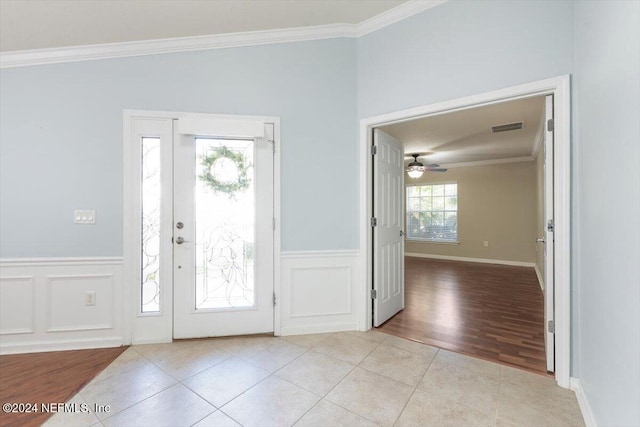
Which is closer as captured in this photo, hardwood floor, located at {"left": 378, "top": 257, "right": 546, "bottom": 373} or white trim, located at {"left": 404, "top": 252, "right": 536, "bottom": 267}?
hardwood floor, located at {"left": 378, "top": 257, "right": 546, "bottom": 373}

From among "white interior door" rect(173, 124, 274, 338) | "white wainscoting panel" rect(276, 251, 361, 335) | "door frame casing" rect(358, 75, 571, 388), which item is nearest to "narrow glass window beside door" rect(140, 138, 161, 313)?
"white interior door" rect(173, 124, 274, 338)

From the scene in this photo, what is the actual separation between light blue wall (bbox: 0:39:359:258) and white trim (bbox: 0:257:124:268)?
53 mm

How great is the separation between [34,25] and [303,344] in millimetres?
3494

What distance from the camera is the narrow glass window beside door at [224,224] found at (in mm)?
2615

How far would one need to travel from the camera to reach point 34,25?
2232 mm

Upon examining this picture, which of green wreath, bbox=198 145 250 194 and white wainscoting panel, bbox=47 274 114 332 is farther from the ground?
green wreath, bbox=198 145 250 194

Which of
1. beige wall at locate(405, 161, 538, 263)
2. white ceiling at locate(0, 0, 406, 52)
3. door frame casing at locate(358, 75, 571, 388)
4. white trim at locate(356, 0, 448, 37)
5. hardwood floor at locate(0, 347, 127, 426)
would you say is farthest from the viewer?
beige wall at locate(405, 161, 538, 263)

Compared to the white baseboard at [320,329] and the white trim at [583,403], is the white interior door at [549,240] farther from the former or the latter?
the white baseboard at [320,329]

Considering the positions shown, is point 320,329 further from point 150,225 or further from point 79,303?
point 79,303

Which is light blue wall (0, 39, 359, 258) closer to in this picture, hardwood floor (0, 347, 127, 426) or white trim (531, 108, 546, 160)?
hardwood floor (0, 347, 127, 426)

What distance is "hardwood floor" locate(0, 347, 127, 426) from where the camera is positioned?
1678mm

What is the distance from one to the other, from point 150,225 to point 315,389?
202 cm

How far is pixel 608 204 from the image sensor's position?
1.28 m

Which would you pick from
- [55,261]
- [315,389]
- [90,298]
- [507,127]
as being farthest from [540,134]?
[55,261]
